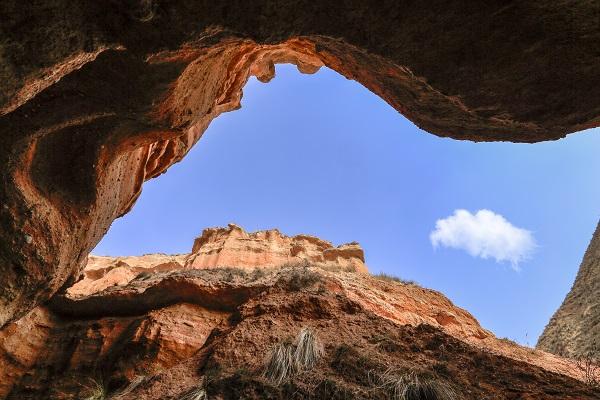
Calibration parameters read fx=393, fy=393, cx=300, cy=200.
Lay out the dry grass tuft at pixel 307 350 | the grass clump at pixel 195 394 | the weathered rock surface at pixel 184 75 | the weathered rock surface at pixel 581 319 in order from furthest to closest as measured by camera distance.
→ the weathered rock surface at pixel 581 319 < the dry grass tuft at pixel 307 350 < the grass clump at pixel 195 394 < the weathered rock surface at pixel 184 75

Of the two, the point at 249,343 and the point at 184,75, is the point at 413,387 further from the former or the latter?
the point at 184,75

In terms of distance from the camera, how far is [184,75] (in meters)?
5.73

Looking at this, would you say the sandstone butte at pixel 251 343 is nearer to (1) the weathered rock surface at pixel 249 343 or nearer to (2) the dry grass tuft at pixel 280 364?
(1) the weathered rock surface at pixel 249 343

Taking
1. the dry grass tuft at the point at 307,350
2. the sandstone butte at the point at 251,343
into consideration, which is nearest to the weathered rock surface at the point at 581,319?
the sandstone butte at the point at 251,343

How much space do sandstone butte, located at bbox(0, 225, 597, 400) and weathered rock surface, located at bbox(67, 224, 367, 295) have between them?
9946 mm

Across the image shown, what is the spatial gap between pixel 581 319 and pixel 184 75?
15736 mm

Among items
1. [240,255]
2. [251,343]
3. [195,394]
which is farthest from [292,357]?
[240,255]

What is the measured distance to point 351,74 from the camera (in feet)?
25.8

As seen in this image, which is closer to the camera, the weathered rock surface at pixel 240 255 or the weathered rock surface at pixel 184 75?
the weathered rock surface at pixel 184 75

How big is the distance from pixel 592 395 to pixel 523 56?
4805 millimetres

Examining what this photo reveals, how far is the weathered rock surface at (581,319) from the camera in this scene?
1273 cm

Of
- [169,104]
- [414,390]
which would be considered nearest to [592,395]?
[414,390]

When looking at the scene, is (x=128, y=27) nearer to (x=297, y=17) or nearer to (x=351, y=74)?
(x=297, y=17)

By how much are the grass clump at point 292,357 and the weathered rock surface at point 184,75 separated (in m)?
4.20
